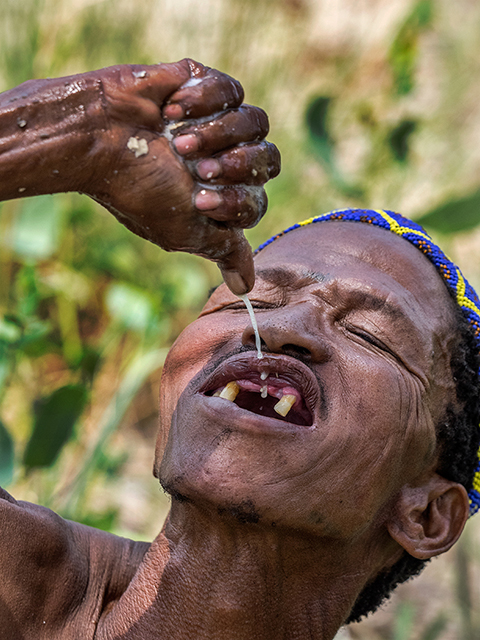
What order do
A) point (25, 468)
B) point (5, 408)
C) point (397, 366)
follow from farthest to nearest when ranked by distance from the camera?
1. point (5, 408)
2. point (25, 468)
3. point (397, 366)

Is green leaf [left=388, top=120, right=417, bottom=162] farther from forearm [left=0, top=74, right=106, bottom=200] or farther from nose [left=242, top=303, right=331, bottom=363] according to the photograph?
forearm [left=0, top=74, right=106, bottom=200]

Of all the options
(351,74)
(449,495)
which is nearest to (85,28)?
(351,74)

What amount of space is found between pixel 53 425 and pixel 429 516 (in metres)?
1.68

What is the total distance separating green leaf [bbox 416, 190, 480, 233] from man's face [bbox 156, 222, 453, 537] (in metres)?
1.40

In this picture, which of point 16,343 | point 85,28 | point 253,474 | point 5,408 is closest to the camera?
point 253,474

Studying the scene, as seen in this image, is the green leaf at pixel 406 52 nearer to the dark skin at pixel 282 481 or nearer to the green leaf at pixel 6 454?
the dark skin at pixel 282 481

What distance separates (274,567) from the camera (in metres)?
1.73

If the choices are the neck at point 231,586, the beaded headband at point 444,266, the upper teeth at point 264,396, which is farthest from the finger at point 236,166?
the beaded headband at point 444,266

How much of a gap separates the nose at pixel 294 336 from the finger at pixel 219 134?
54cm

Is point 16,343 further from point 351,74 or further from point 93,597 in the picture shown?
point 351,74

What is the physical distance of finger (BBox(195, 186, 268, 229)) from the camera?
4.40 ft

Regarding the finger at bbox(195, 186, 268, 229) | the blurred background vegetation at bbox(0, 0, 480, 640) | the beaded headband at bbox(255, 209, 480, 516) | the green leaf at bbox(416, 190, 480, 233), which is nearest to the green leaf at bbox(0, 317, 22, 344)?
the blurred background vegetation at bbox(0, 0, 480, 640)

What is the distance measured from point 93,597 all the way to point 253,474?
26.8 inches

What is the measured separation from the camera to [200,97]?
1.30m
